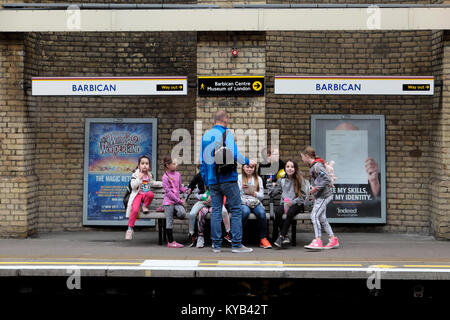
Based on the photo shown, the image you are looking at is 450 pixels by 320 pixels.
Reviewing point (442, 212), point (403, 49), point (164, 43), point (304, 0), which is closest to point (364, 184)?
point (442, 212)

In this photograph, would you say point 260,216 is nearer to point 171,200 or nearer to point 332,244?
point 332,244

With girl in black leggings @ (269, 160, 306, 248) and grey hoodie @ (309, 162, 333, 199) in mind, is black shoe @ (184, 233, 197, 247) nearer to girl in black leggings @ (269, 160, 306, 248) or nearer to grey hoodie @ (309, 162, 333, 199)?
girl in black leggings @ (269, 160, 306, 248)

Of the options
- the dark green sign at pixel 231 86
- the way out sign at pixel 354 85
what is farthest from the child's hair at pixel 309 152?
the dark green sign at pixel 231 86

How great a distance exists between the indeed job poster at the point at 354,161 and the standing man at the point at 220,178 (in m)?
3.23

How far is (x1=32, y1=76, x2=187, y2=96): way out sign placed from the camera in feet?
32.7

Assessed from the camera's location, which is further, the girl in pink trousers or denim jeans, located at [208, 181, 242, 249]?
the girl in pink trousers

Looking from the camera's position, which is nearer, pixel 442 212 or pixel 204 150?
pixel 204 150

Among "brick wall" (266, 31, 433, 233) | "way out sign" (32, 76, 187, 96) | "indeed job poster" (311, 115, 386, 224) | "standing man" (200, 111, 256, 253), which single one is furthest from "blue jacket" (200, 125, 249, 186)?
"indeed job poster" (311, 115, 386, 224)

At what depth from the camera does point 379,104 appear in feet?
37.1

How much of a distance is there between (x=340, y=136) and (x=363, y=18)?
2.36 metres

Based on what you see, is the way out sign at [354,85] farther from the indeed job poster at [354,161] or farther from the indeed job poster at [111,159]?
the indeed job poster at [111,159]

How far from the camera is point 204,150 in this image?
27.3 ft

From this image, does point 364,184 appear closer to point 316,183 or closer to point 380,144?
point 380,144

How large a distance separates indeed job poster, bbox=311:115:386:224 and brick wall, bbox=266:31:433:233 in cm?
15
